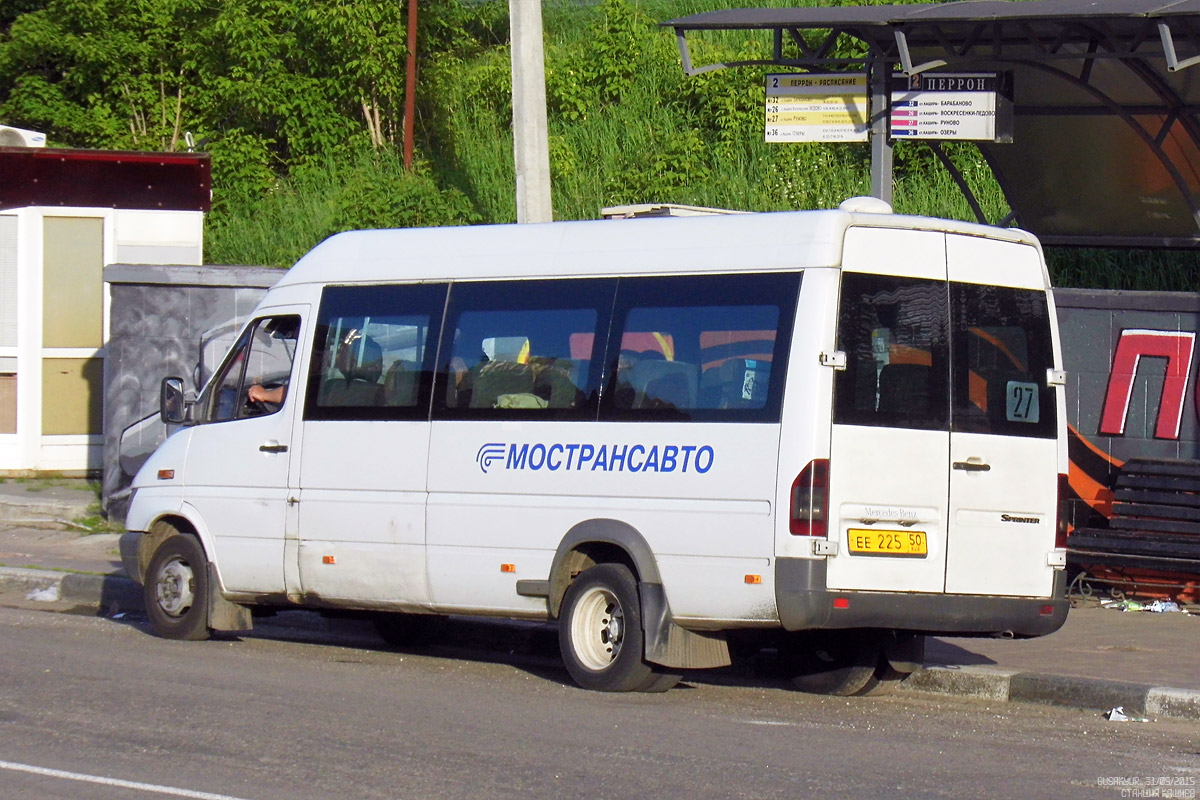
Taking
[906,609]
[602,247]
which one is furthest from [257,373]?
[906,609]

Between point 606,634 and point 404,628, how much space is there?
8.23 ft

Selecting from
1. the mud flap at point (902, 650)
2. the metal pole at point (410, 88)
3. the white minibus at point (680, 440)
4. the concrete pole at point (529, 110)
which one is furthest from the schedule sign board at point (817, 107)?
the metal pole at point (410, 88)

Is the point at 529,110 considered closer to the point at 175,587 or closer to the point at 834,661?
Answer: the point at 175,587

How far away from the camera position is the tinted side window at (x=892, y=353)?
8.34 m

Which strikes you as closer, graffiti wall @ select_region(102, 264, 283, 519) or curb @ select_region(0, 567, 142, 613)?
curb @ select_region(0, 567, 142, 613)

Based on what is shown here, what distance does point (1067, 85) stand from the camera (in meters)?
16.0

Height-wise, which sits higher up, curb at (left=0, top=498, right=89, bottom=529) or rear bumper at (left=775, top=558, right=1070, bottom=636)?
rear bumper at (left=775, top=558, right=1070, bottom=636)

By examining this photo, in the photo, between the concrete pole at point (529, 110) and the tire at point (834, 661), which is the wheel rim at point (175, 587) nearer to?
the tire at point (834, 661)

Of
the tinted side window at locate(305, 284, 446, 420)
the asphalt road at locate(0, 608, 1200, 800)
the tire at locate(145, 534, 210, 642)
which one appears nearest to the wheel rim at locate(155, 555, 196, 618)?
the tire at locate(145, 534, 210, 642)

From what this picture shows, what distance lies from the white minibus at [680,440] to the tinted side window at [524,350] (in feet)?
0.05

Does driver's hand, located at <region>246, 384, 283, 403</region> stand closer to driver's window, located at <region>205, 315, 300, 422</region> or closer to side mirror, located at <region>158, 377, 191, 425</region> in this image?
driver's window, located at <region>205, 315, 300, 422</region>

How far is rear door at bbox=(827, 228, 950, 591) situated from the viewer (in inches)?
325

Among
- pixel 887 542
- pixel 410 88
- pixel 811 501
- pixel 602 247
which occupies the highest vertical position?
pixel 410 88

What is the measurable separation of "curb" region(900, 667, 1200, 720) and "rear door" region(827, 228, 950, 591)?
1.00m
